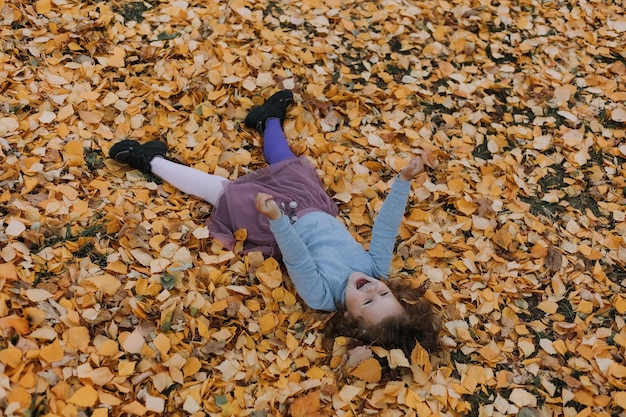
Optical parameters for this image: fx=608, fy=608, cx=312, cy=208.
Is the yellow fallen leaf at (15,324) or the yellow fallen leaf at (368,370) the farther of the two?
the yellow fallen leaf at (368,370)

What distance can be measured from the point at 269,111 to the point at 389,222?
1.15 m

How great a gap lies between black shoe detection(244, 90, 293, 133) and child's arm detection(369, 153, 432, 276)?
3.48ft

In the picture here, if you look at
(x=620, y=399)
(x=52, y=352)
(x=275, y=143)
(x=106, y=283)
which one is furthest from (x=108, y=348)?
(x=620, y=399)

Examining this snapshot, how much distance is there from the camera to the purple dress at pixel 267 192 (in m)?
3.30

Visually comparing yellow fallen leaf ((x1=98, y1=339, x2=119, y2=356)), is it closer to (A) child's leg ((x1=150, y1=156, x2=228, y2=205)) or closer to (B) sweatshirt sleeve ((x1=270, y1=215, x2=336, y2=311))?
(B) sweatshirt sleeve ((x1=270, y1=215, x2=336, y2=311))

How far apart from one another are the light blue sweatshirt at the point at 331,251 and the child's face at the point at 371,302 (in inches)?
4.1

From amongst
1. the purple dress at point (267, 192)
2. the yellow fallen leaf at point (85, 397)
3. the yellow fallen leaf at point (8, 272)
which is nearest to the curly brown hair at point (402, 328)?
the purple dress at point (267, 192)

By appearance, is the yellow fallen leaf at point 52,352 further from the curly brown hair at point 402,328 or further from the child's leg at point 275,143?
the child's leg at point 275,143

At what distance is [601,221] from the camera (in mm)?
3742

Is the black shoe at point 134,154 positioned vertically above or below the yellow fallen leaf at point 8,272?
above

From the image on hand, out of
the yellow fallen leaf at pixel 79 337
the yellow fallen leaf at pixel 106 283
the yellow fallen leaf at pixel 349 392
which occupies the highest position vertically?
the yellow fallen leaf at pixel 106 283

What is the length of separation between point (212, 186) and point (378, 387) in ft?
4.65

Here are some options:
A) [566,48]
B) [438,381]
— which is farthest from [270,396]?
[566,48]

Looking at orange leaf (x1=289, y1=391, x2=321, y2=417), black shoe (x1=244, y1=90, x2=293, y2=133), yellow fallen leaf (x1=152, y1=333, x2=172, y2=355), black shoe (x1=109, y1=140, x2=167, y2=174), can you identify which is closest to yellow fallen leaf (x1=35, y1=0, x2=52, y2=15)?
black shoe (x1=109, y1=140, x2=167, y2=174)
